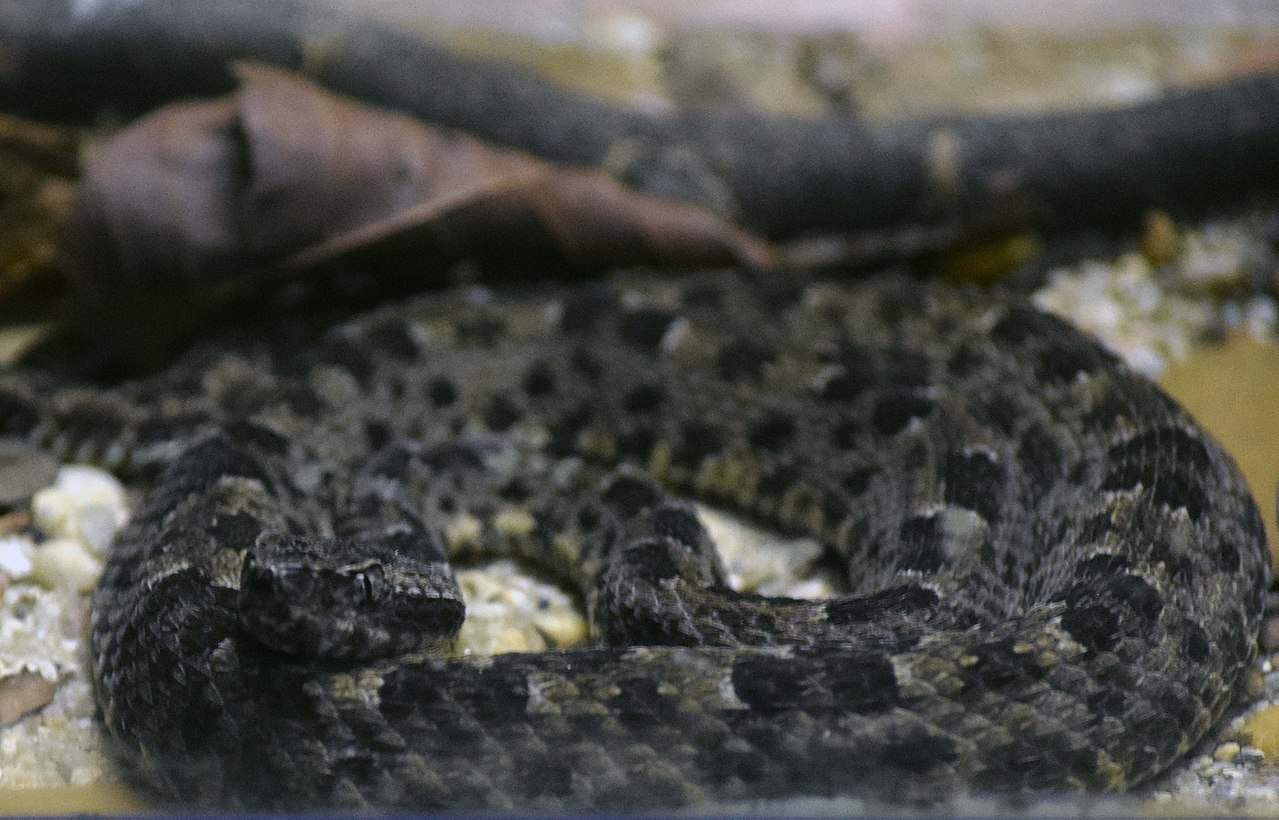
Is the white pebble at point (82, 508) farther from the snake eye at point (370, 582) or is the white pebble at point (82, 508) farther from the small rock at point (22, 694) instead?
the snake eye at point (370, 582)

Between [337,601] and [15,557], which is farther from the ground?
[337,601]

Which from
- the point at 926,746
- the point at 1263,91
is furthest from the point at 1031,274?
the point at 926,746

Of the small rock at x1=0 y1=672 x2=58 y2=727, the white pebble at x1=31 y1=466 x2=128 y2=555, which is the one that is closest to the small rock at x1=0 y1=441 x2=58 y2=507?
the white pebble at x1=31 y1=466 x2=128 y2=555

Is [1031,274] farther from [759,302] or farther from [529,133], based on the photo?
[529,133]

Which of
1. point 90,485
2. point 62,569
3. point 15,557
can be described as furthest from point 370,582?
point 90,485

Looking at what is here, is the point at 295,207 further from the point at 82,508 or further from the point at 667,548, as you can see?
the point at 667,548

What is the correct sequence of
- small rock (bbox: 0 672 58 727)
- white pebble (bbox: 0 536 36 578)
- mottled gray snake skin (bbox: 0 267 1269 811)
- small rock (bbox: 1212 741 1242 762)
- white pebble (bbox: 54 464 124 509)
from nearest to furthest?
mottled gray snake skin (bbox: 0 267 1269 811) < small rock (bbox: 1212 741 1242 762) < small rock (bbox: 0 672 58 727) < white pebble (bbox: 0 536 36 578) < white pebble (bbox: 54 464 124 509)

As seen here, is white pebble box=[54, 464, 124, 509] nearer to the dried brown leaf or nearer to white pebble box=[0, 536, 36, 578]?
white pebble box=[0, 536, 36, 578]
